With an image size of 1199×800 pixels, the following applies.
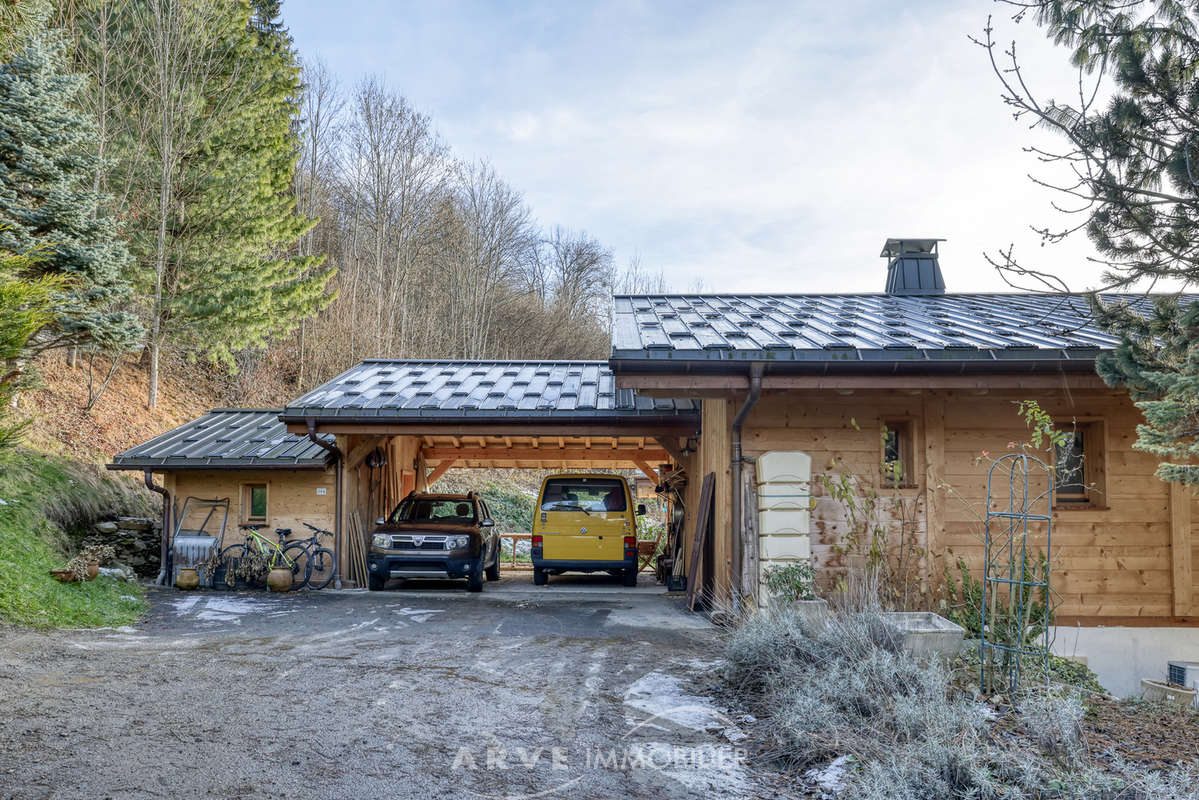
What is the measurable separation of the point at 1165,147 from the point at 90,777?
7.47 metres

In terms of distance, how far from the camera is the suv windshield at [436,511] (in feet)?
44.4

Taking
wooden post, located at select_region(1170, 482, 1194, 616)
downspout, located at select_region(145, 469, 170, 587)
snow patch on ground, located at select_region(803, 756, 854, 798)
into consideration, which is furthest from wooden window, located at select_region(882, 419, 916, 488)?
downspout, located at select_region(145, 469, 170, 587)

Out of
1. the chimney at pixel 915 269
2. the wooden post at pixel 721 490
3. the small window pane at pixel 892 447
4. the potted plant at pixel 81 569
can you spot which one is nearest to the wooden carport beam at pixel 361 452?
the potted plant at pixel 81 569

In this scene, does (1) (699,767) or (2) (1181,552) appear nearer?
(1) (699,767)

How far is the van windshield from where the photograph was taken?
1366 centimetres

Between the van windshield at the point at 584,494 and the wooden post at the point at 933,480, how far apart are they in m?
5.79

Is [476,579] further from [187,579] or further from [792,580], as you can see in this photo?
[792,580]

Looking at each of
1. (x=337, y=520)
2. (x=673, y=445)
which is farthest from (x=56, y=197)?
(x=673, y=445)

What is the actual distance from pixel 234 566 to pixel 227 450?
1917 millimetres

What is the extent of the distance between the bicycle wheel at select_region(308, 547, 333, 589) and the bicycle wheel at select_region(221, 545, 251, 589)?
1013mm

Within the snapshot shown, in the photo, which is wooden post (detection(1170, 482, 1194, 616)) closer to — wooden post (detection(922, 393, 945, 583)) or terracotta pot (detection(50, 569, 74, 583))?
wooden post (detection(922, 393, 945, 583))

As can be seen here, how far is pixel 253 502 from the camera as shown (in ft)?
44.2

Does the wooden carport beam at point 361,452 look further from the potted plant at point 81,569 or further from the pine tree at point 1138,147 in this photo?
the pine tree at point 1138,147

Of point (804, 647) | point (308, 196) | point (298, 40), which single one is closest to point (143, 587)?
point (804, 647)
